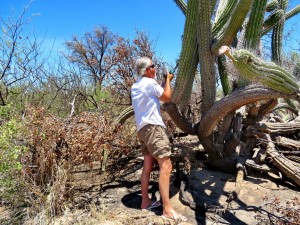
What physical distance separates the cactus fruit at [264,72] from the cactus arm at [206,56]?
31.5 inches

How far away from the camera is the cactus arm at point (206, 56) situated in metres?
3.84

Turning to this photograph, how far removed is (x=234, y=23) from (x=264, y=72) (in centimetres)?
87

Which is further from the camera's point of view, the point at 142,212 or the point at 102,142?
the point at 102,142

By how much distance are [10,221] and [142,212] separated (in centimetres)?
139

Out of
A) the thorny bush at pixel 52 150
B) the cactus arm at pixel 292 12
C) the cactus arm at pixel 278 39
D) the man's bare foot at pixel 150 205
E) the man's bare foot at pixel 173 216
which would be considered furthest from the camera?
the cactus arm at pixel 292 12

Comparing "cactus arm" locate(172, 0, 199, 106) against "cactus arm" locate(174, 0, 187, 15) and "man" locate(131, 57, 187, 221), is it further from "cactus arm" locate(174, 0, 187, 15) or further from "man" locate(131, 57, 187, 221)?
"cactus arm" locate(174, 0, 187, 15)

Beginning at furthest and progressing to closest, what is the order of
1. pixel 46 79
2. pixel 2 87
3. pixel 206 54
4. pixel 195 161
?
pixel 46 79 → pixel 2 87 → pixel 195 161 → pixel 206 54

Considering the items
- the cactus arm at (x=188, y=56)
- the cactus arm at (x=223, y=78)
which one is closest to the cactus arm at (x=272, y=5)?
the cactus arm at (x=223, y=78)

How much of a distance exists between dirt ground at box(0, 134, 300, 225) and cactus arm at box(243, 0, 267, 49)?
1713mm

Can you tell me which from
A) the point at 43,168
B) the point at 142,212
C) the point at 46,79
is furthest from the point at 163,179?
the point at 46,79

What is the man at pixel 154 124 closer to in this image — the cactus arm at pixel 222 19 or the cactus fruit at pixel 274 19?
the cactus arm at pixel 222 19

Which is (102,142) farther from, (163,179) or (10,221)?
(10,221)

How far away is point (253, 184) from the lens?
4359 mm

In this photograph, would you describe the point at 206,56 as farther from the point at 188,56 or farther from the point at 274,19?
the point at 274,19
